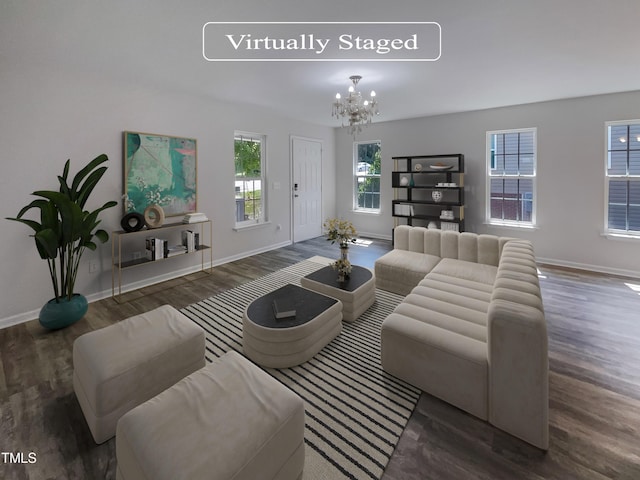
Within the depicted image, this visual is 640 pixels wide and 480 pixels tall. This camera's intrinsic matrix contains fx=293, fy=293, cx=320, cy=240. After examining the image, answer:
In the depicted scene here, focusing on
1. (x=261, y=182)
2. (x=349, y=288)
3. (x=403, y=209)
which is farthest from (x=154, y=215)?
(x=403, y=209)

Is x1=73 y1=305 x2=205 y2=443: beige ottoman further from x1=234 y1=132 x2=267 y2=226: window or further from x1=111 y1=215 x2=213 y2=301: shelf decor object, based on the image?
x1=234 y1=132 x2=267 y2=226: window

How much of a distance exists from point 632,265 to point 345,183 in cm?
514

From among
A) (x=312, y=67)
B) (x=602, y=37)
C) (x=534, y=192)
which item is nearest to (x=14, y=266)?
(x=312, y=67)

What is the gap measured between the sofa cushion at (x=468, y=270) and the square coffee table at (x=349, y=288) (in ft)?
2.46

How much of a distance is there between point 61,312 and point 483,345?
3531 mm

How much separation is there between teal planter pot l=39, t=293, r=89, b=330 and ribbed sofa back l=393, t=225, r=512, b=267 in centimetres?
372

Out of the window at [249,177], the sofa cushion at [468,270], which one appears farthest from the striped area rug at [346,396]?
the window at [249,177]

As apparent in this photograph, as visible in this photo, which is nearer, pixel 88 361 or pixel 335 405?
pixel 88 361

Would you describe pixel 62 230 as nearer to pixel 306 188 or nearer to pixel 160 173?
pixel 160 173

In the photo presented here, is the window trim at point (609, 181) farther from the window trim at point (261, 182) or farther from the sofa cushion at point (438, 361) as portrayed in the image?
the window trim at point (261, 182)

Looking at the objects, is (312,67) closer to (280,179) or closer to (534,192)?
(280,179)

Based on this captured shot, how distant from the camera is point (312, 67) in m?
3.12

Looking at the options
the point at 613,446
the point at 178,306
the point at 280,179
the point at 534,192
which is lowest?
the point at 613,446

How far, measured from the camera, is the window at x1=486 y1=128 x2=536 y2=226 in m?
4.91
